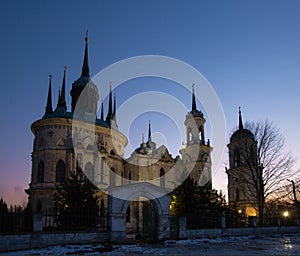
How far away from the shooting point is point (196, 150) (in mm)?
40531

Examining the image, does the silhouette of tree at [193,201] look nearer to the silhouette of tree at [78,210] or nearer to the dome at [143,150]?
the silhouette of tree at [78,210]

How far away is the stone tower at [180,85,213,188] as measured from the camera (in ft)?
132

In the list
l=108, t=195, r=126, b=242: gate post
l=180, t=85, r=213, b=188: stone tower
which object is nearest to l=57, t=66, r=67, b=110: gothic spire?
l=180, t=85, r=213, b=188: stone tower

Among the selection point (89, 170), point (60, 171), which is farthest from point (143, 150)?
point (60, 171)

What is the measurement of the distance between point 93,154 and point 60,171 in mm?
3731

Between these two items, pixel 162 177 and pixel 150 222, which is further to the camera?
pixel 162 177

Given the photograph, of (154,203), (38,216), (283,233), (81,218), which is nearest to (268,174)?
(283,233)

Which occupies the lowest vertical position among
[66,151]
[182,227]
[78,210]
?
[182,227]

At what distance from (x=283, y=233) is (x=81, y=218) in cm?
1573

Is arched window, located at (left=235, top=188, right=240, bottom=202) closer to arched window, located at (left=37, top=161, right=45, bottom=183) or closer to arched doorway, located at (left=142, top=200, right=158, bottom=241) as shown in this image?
arched window, located at (left=37, top=161, right=45, bottom=183)

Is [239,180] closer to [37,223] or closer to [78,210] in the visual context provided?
[78,210]

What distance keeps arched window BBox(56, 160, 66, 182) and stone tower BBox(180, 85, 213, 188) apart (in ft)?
53.7

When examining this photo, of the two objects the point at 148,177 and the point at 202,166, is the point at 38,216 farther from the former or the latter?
the point at 202,166

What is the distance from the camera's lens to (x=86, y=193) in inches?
761
